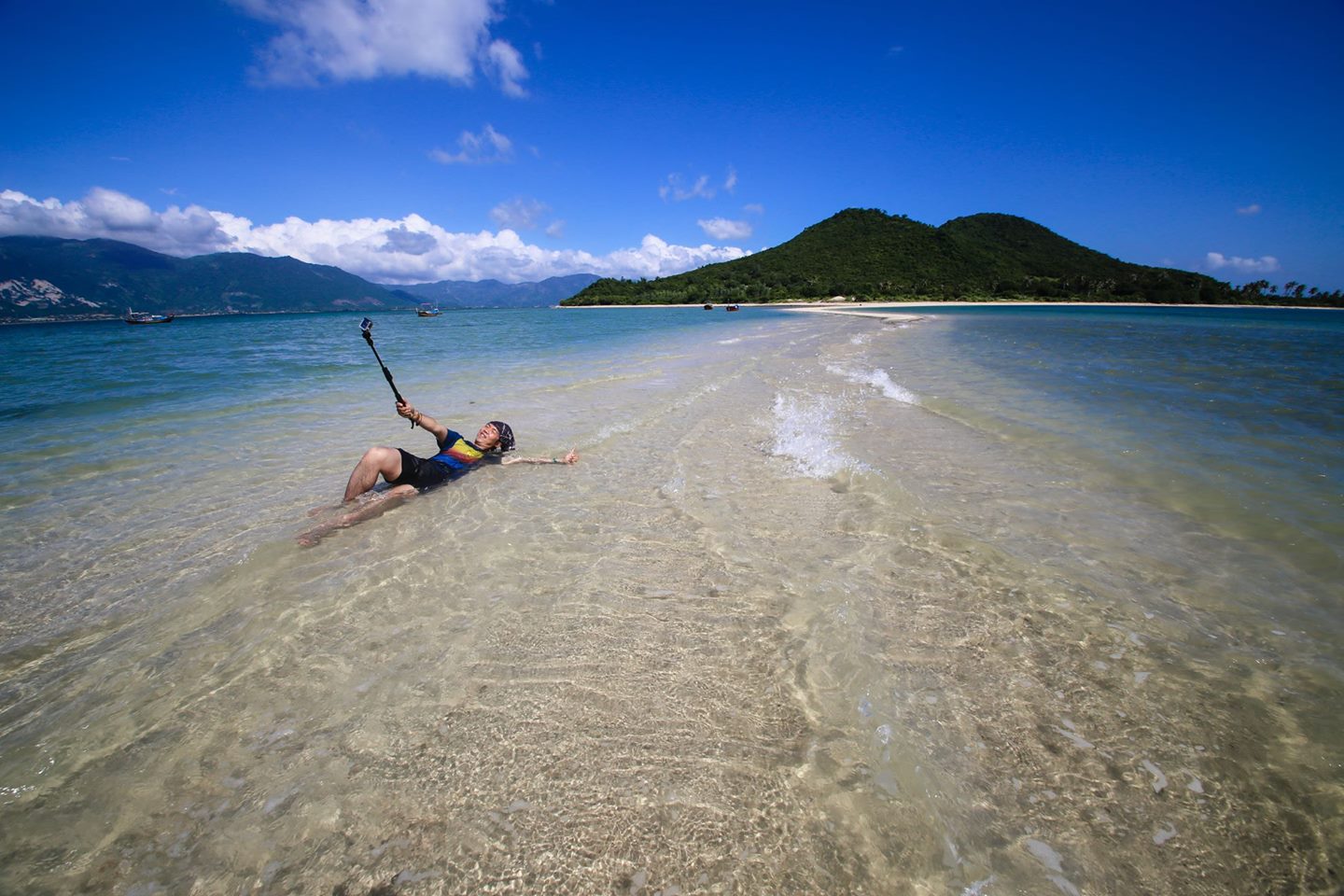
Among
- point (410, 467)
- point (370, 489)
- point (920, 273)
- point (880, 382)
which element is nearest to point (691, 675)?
point (410, 467)

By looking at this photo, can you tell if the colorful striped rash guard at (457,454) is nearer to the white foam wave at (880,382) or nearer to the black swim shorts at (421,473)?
the black swim shorts at (421,473)

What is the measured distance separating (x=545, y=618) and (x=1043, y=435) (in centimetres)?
895

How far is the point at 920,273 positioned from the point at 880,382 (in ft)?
434

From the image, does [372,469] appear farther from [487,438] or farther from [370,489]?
[487,438]

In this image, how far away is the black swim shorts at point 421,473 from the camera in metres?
6.75

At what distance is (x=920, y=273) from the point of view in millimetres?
126500

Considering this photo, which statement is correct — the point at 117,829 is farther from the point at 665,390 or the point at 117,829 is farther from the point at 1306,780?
the point at 665,390

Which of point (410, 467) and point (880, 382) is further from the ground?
point (880, 382)

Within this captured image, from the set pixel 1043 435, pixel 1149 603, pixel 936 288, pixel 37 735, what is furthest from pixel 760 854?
pixel 936 288

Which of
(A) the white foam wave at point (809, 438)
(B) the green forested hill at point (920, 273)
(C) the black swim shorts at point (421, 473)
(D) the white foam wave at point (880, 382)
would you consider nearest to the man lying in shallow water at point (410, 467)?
(C) the black swim shorts at point (421, 473)

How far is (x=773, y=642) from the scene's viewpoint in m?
3.60

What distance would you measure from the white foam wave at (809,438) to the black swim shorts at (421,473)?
4.98 meters

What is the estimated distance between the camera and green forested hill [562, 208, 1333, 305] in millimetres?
114562

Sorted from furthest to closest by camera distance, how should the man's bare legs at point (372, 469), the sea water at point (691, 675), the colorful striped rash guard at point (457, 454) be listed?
the colorful striped rash guard at point (457, 454)
the man's bare legs at point (372, 469)
the sea water at point (691, 675)
